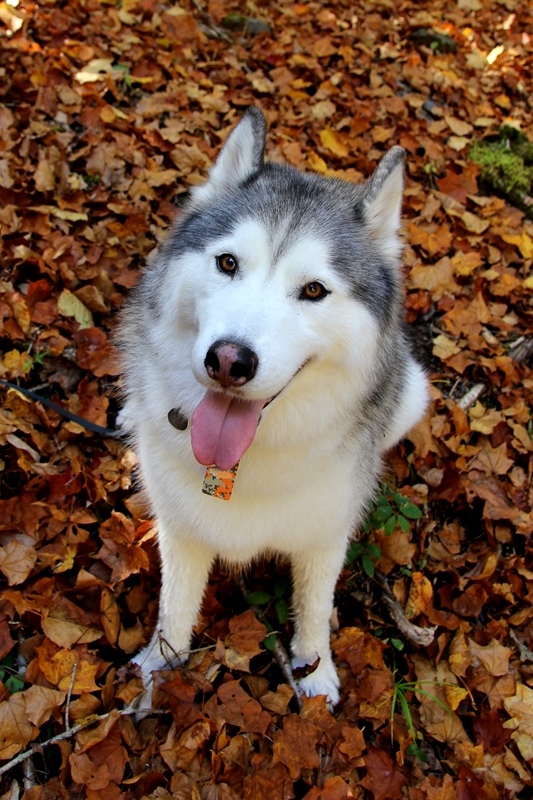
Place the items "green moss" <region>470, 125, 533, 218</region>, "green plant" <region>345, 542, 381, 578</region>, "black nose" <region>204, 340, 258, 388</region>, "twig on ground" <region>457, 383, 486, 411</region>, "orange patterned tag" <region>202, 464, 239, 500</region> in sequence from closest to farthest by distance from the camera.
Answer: "black nose" <region>204, 340, 258, 388</region> < "orange patterned tag" <region>202, 464, 239, 500</region> < "green plant" <region>345, 542, 381, 578</region> < "twig on ground" <region>457, 383, 486, 411</region> < "green moss" <region>470, 125, 533, 218</region>

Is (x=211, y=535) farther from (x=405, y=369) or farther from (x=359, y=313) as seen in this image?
(x=405, y=369)

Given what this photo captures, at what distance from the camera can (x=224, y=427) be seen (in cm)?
189

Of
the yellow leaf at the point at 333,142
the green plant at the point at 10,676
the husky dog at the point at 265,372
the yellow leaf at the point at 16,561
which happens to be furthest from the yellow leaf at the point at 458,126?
the green plant at the point at 10,676

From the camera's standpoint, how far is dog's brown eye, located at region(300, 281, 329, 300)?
192 centimetres

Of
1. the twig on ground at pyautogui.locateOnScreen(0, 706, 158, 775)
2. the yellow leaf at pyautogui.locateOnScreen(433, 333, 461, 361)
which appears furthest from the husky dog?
the yellow leaf at pyautogui.locateOnScreen(433, 333, 461, 361)

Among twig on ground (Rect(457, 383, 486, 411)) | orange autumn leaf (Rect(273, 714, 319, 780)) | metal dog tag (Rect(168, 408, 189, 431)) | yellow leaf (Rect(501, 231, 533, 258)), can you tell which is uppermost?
yellow leaf (Rect(501, 231, 533, 258))

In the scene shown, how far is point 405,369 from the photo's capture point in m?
2.83

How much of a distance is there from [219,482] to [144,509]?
1.00 metres

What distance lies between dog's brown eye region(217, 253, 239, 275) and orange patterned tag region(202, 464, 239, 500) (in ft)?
2.06

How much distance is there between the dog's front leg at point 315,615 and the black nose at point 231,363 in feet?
3.50

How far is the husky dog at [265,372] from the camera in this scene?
72.8 inches

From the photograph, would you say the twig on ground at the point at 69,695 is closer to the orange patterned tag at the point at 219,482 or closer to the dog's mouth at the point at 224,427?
the orange patterned tag at the point at 219,482

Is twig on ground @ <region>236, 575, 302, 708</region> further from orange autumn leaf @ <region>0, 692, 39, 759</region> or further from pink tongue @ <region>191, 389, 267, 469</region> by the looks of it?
pink tongue @ <region>191, 389, 267, 469</region>

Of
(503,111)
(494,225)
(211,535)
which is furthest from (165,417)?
(503,111)
